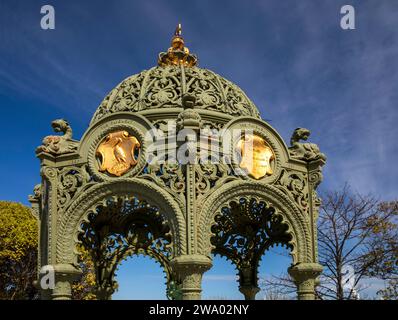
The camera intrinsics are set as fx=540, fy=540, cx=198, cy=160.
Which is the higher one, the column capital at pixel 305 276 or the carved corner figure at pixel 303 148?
the carved corner figure at pixel 303 148

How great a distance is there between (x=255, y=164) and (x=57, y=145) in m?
4.52

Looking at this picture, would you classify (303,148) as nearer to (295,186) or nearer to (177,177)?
(295,186)

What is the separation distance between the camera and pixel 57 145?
12.3 meters

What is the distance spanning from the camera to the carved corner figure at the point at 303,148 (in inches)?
502

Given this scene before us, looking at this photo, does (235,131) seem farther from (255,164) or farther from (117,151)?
(117,151)

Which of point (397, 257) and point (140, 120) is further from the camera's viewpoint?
point (397, 257)

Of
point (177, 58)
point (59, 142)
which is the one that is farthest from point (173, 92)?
point (59, 142)

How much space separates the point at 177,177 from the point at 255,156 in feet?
6.48

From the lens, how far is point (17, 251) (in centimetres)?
3166

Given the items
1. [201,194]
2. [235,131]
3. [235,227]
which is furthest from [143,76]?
[235,227]

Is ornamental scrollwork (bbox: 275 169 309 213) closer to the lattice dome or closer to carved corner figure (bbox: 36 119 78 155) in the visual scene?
the lattice dome

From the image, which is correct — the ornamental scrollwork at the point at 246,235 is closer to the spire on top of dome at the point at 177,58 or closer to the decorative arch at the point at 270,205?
the decorative arch at the point at 270,205

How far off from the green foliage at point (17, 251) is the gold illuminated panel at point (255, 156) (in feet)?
74.6

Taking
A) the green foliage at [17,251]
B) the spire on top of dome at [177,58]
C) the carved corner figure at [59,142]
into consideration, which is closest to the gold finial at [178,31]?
the spire on top of dome at [177,58]
